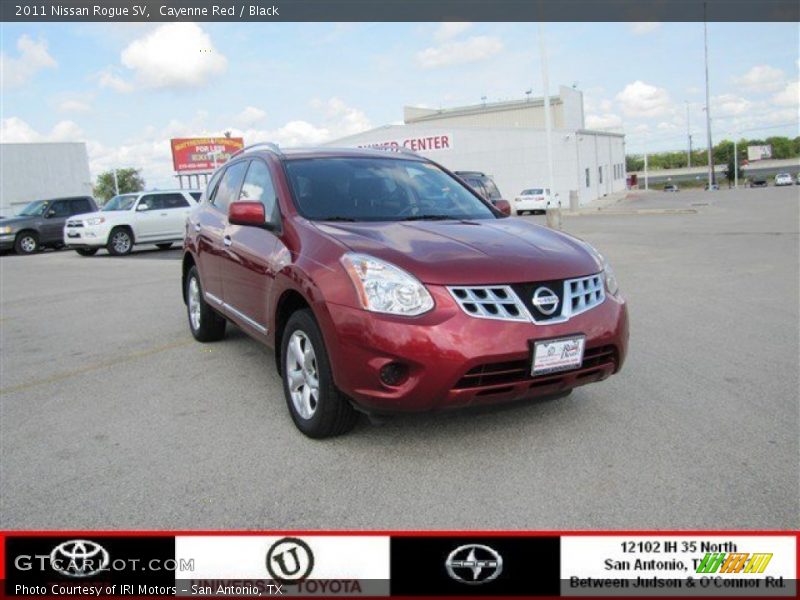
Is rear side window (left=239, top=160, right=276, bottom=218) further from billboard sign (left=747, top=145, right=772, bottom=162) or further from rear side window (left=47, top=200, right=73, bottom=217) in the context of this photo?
billboard sign (left=747, top=145, right=772, bottom=162)

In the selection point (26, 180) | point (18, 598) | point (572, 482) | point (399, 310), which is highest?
point (26, 180)

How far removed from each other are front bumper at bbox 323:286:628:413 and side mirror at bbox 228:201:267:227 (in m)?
1.07

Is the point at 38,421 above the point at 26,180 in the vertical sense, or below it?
below

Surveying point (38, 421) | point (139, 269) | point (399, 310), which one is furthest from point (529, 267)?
point (139, 269)

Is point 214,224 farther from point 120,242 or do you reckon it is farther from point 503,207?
point 120,242

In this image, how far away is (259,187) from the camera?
4973 mm

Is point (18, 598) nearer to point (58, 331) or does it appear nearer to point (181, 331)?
point (181, 331)

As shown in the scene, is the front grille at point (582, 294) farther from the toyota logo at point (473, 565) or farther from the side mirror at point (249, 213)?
the side mirror at point (249, 213)

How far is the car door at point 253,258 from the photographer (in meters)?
4.43

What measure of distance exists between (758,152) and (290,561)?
478 ft

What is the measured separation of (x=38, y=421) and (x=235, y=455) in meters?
1.67

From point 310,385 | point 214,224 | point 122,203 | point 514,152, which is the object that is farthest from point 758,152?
point 310,385

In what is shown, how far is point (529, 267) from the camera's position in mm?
3531

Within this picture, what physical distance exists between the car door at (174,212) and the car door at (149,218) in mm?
105
